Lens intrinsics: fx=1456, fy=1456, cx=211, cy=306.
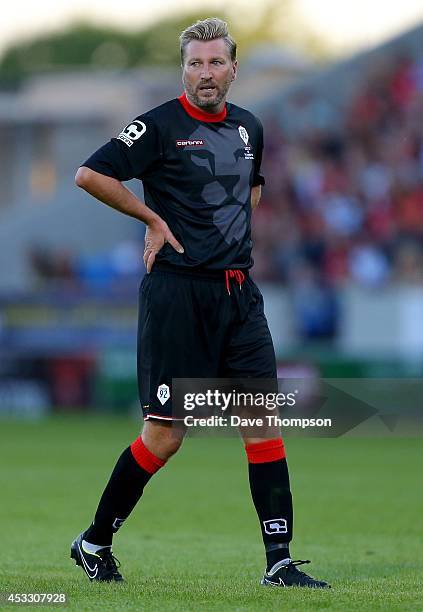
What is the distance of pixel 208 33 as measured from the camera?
645 cm

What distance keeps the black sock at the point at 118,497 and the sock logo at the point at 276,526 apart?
0.58 metres

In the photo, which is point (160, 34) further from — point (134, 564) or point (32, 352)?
point (134, 564)

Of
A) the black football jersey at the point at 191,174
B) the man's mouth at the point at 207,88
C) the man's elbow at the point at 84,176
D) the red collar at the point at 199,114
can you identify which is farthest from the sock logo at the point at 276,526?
the man's mouth at the point at 207,88

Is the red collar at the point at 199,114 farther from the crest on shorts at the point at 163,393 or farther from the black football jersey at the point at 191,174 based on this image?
the crest on shorts at the point at 163,393

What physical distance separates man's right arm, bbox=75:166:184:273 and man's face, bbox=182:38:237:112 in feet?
1.72

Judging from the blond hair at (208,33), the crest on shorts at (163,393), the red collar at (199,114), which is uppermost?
the blond hair at (208,33)

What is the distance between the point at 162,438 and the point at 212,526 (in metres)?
3.11

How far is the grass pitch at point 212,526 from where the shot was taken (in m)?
6.08

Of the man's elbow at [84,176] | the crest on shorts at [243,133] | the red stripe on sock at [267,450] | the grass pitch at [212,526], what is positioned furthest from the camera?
the crest on shorts at [243,133]

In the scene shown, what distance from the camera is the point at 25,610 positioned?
218 inches

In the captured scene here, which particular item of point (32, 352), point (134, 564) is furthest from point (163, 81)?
point (134, 564)

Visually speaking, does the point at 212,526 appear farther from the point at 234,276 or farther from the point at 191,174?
the point at 191,174

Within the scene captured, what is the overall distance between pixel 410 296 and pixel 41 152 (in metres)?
22.2

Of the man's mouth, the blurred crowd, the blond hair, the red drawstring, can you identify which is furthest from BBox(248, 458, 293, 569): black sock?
the blurred crowd
